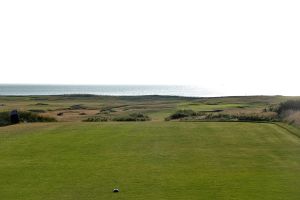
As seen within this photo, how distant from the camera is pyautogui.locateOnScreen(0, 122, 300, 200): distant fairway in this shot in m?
13.3

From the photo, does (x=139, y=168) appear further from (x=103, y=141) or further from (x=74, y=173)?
(x=103, y=141)

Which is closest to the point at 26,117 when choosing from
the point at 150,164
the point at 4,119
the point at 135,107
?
the point at 4,119

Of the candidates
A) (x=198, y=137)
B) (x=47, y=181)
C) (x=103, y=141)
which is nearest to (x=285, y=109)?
(x=198, y=137)

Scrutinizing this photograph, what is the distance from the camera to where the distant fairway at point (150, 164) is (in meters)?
13.3

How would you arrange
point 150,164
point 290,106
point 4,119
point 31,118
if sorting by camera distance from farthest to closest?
point 290,106
point 31,118
point 4,119
point 150,164

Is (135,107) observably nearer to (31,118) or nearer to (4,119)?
(31,118)

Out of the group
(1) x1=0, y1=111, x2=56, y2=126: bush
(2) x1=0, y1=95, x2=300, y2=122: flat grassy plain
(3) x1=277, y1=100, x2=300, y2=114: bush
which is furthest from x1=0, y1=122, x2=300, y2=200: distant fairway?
(2) x1=0, y1=95, x2=300, y2=122: flat grassy plain

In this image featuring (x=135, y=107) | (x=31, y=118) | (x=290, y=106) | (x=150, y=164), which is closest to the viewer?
(x=150, y=164)

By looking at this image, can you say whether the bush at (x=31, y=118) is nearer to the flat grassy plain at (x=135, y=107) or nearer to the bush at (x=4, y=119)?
the bush at (x=4, y=119)

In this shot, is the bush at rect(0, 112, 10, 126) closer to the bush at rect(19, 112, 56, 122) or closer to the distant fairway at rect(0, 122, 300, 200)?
the bush at rect(19, 112, 56, 122)

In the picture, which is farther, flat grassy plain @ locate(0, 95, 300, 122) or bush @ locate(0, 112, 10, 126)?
flat grassy plain @ locate(0, 95, 300, 122)

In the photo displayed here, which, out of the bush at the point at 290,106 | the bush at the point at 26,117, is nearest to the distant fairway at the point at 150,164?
the bush at the point at 26,117

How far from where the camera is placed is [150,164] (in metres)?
17.7

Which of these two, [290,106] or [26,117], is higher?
[290,106]
